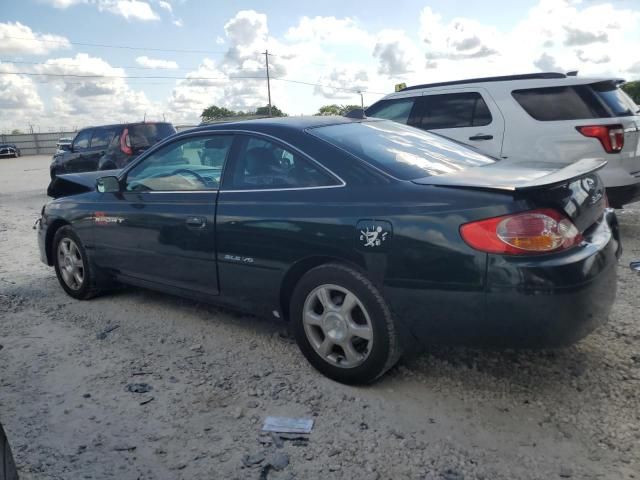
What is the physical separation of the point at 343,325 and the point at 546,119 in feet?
13.7

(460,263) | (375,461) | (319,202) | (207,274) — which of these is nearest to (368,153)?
Answer: (319,202)

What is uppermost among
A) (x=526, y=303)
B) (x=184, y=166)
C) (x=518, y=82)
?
(x=518, y=82)

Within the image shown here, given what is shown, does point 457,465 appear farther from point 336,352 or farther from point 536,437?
point 336,352

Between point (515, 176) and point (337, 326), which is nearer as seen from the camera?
point (515, 176)

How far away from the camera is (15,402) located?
124 inches

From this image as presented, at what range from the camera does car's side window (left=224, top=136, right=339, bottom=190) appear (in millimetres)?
3273

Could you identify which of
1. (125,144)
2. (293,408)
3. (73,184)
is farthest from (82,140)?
(293,408)

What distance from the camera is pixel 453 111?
6.90 meters

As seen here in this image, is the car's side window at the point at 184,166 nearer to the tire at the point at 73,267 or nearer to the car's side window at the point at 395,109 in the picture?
the tire at the point at 73,267

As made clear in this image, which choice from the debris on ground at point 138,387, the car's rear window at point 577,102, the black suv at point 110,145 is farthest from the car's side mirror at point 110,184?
the black suv at point 110,145

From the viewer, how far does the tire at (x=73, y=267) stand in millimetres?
4824

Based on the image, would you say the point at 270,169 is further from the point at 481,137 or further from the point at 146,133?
the point at 146,133

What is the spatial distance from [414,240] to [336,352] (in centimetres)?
89

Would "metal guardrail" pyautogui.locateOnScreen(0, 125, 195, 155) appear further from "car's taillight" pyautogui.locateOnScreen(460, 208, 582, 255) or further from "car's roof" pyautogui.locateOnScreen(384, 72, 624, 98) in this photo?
"car's taillight" pyautogui.locateOnScreen(460, 208, 582, 255)
